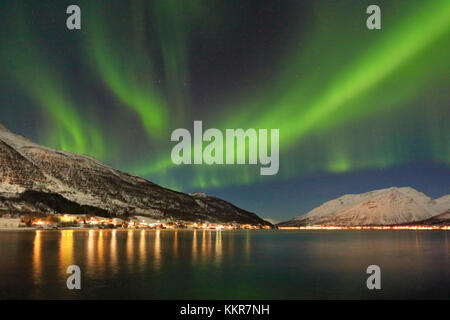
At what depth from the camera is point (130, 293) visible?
3738cm

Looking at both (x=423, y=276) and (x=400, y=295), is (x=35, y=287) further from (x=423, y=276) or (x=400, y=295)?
(x=423, y=276)

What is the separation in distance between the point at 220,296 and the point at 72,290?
44.6 ft

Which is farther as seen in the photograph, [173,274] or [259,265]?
[259,265]

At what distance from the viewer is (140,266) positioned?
5778cm
